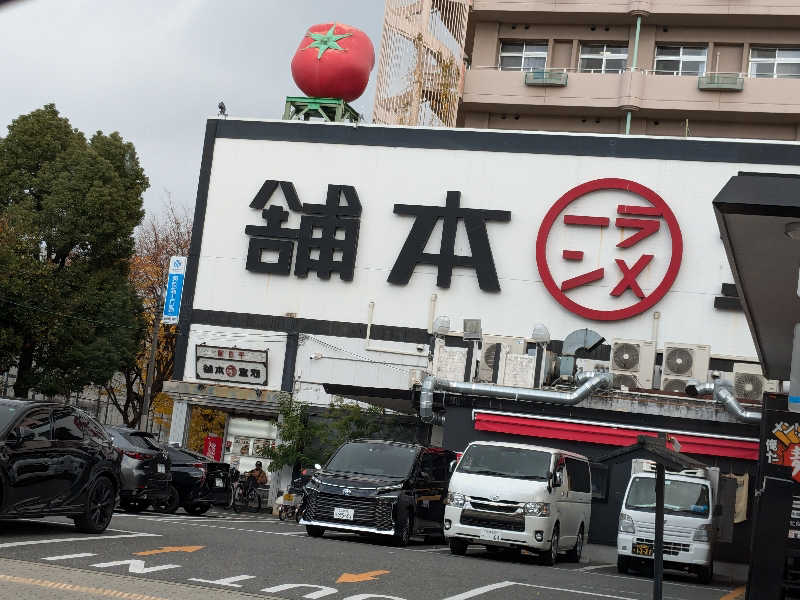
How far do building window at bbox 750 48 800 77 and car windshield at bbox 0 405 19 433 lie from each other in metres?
36.1

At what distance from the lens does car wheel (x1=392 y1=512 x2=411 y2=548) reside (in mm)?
20000

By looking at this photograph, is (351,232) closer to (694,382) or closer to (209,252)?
(209,252)

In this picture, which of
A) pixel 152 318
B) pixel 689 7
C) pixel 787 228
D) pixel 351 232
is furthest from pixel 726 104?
pixel 787 228

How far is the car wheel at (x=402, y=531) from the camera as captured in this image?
20.0 metres

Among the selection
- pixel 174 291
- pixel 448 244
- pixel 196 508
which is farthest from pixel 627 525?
pixel 174 291

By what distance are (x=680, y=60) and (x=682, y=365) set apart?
17.6m

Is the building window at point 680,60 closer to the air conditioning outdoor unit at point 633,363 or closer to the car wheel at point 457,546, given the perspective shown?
the air conditioning outdoor unit at point 633,363

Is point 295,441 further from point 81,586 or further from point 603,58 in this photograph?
point 81,586

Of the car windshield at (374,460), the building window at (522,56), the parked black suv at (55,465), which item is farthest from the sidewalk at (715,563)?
the building window at (522,56)

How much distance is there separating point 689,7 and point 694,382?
1865 cm

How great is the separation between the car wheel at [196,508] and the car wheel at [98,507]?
11.2 meters

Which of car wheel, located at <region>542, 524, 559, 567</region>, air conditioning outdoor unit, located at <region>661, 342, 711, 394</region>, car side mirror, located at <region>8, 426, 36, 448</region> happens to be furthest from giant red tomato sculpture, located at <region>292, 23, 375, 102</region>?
car side mirror, located at <region>8, 426, 36, 448</region>

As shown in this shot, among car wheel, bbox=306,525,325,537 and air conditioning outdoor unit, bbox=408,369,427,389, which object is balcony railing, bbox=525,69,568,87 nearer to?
air conditioning outdoor unit, bbox=408,369,427,389

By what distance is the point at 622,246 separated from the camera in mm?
37094
